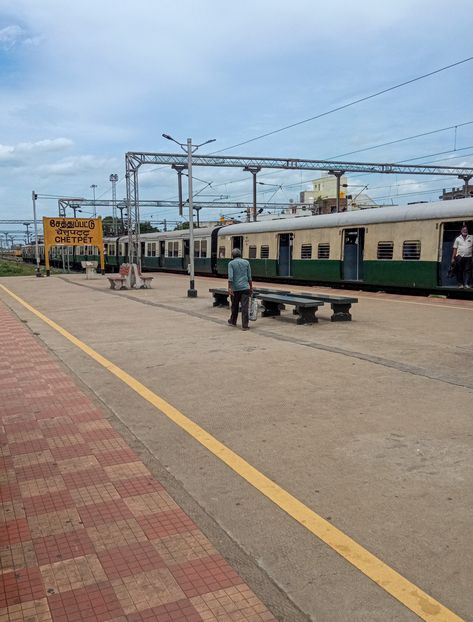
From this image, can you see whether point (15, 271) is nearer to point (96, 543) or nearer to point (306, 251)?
point (306, 251)

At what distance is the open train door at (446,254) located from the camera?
55.3 ft

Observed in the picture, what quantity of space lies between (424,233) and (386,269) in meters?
2.01

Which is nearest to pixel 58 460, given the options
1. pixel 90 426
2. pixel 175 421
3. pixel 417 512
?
pixel 90 426

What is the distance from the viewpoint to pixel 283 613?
2.62 meters

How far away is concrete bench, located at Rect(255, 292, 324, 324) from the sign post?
23.8 m

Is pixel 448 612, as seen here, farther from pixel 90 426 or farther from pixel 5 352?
pixel 5 352

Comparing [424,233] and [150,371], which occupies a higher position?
[424,233]

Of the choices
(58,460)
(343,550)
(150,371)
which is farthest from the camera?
(150,371)

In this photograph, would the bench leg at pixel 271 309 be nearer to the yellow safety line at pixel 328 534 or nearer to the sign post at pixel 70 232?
the yellow safety line at pixel 328 534

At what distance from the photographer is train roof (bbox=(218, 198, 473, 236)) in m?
16.5

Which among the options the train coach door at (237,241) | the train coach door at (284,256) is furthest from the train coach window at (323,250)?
the train coach door at (237,241)

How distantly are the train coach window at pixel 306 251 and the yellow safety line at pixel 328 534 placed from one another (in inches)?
696

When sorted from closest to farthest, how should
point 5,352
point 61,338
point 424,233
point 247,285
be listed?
point 5,352 < point 61,338 < point 247,285 < point 424,233

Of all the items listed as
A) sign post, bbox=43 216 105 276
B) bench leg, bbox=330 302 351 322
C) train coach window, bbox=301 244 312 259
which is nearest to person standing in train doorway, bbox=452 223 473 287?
bench leg, bbox=330 302 351 322
